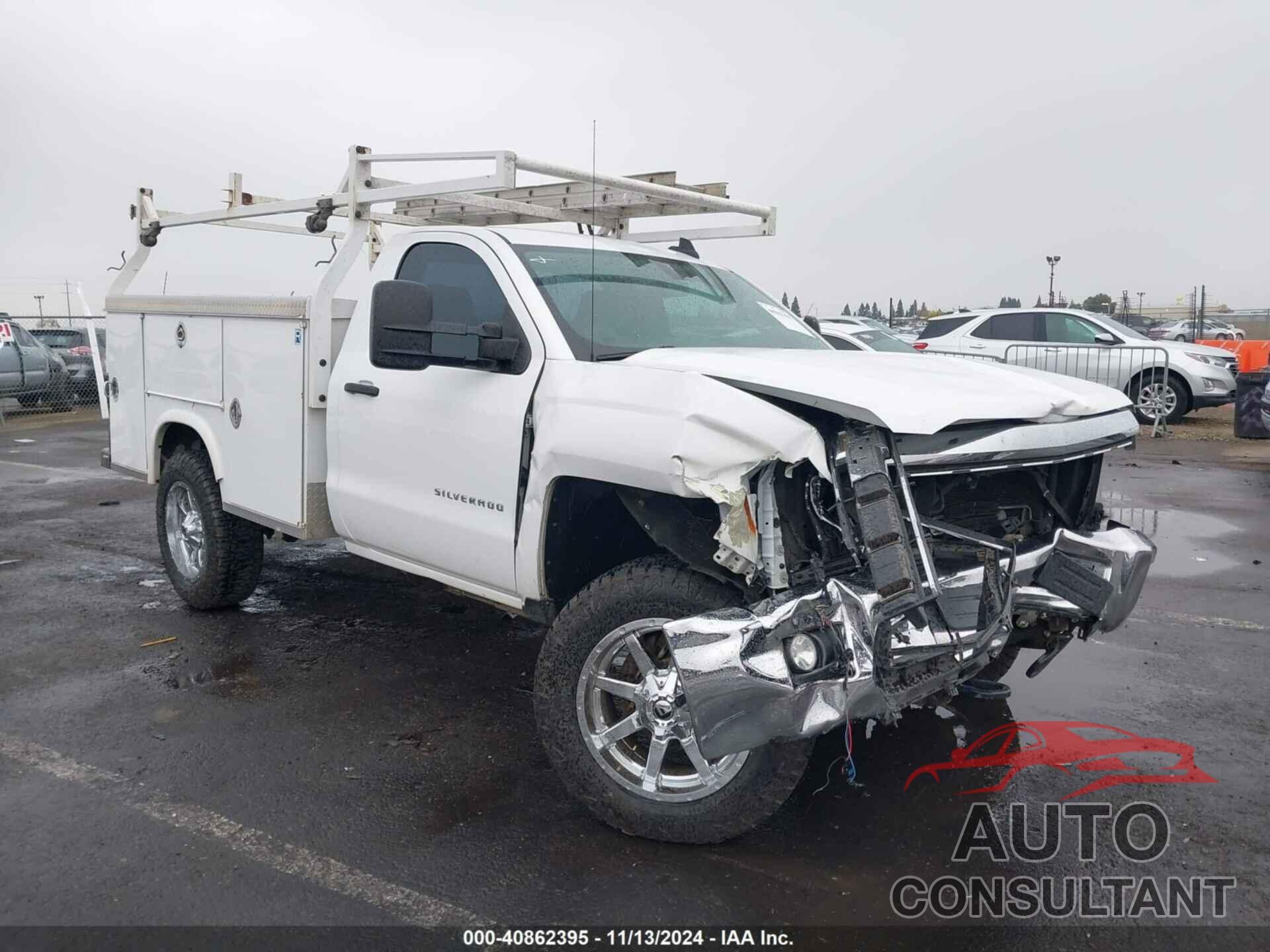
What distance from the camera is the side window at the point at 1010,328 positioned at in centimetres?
1627

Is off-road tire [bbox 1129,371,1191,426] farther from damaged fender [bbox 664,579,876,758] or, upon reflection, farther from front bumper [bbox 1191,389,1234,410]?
damaged fender [bbox 664,579,876,758]

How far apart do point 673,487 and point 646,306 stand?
4.68 ft

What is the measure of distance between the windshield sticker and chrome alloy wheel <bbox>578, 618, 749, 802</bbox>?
6.79 ft

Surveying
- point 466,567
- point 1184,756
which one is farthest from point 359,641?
point 1184,756

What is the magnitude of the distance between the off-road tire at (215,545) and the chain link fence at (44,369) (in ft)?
39.6

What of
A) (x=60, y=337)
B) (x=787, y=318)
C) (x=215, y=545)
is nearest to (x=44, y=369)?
(x=60, y=337)

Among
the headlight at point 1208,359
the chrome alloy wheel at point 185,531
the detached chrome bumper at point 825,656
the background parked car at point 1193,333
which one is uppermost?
the background parked car at point 1193,333

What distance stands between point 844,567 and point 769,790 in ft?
2.45

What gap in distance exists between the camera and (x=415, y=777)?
4020 millimetres

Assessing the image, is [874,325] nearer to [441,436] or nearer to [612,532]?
[441,436]

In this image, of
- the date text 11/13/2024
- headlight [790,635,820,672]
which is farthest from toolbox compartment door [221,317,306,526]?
headlight [790,635,820,672]

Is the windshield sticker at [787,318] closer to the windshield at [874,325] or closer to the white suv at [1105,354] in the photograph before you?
the white suv at [1105,354]

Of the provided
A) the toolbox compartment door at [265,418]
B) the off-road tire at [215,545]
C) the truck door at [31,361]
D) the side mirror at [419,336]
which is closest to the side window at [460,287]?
the side mirror at [419,336]

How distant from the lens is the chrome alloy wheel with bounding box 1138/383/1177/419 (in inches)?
603
